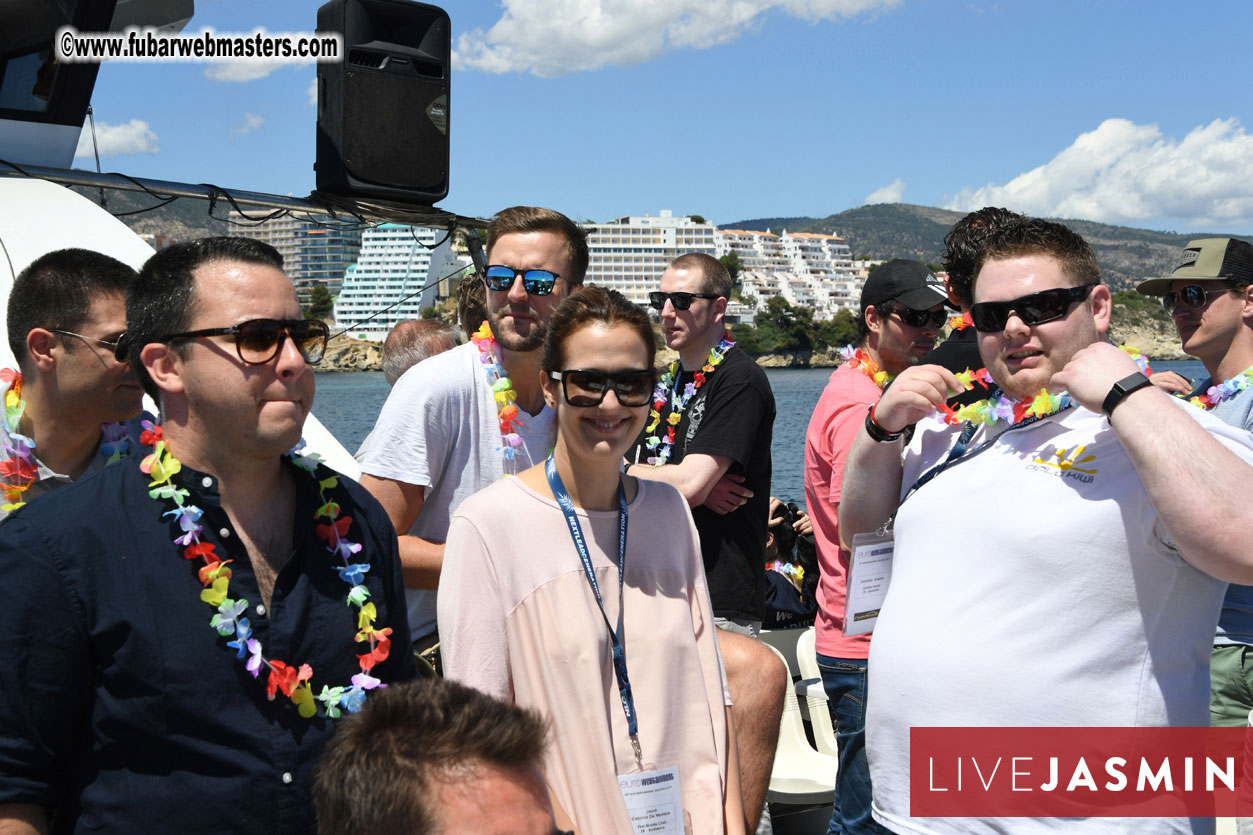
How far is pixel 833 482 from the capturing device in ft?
11.2

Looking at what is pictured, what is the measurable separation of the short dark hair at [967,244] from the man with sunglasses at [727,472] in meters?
1.04

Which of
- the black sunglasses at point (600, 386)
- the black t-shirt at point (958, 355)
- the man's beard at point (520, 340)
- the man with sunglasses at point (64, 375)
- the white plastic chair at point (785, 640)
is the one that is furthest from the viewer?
the white plastic chair at point (785, 640)

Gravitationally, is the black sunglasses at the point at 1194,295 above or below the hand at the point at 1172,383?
above

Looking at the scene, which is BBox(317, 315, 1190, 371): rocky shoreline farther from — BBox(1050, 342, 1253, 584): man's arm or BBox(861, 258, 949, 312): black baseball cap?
BBox(1050, 342, 1253, 584): man's arm

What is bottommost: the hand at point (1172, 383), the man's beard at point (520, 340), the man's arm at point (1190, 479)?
the man's arm at point (1190, 479)

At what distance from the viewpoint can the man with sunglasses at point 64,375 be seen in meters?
2.98

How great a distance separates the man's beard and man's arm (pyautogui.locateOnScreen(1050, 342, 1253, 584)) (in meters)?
1.75

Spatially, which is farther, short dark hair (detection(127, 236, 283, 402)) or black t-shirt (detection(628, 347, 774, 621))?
black t-shirt (detection(628, 347, 774, 621))

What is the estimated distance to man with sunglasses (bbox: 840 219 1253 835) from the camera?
1.98 meters

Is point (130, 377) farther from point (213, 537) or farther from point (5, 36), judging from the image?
point (5, 36)

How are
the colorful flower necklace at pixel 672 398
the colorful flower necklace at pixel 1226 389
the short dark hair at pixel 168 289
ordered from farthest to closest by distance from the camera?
the colorful flower necklace at pixel 672 398, the colorful flower necklace at pixel 1226 389, the short dark hair at pixel 168 289

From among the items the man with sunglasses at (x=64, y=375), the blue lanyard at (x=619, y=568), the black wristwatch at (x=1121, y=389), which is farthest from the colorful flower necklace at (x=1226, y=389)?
the man with sunglasses at (x=64, y=375)

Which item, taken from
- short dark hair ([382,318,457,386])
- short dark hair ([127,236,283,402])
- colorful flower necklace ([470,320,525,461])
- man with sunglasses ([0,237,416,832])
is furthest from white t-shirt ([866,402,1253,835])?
short dark hair ([382,318,457,386])

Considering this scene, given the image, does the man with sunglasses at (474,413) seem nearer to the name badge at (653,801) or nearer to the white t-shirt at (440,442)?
the white t-shirt at (440,442)
